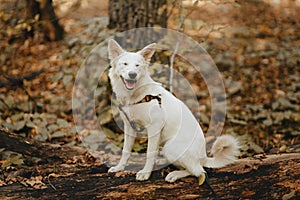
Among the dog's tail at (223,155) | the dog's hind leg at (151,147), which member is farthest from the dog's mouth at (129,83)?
the dog's tail at (223,155)

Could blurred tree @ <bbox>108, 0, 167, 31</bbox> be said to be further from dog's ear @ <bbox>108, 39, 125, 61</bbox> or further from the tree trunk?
dog's ear @ <bbox>108, 39, 125, 61</bbox>

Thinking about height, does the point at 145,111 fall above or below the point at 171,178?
above

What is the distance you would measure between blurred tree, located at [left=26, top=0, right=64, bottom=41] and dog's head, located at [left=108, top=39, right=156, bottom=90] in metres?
4.01

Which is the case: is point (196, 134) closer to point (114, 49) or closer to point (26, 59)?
point (114, 49)

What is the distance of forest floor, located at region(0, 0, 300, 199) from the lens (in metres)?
5.11

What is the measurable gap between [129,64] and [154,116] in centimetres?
44

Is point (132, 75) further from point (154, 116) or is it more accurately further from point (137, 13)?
point (137, 13)

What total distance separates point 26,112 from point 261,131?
10.6ft

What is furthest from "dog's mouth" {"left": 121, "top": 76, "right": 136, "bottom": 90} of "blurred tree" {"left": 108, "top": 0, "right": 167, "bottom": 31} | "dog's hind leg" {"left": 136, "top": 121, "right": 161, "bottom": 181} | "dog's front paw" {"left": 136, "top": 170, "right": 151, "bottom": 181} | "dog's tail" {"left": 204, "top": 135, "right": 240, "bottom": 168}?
"blurred tree" {"left": 108, "top": 0, "right": 167, "bottom": 31}

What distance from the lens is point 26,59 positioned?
7.13 meters

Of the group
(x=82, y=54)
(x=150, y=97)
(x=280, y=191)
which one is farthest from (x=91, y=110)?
(x=280, y=191)

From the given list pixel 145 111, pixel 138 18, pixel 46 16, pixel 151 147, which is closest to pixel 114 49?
pixel 145 111

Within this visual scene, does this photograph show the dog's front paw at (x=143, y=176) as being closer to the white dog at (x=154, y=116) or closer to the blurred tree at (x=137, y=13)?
the white dog at (x=154, y=116)

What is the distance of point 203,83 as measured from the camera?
6.60m
